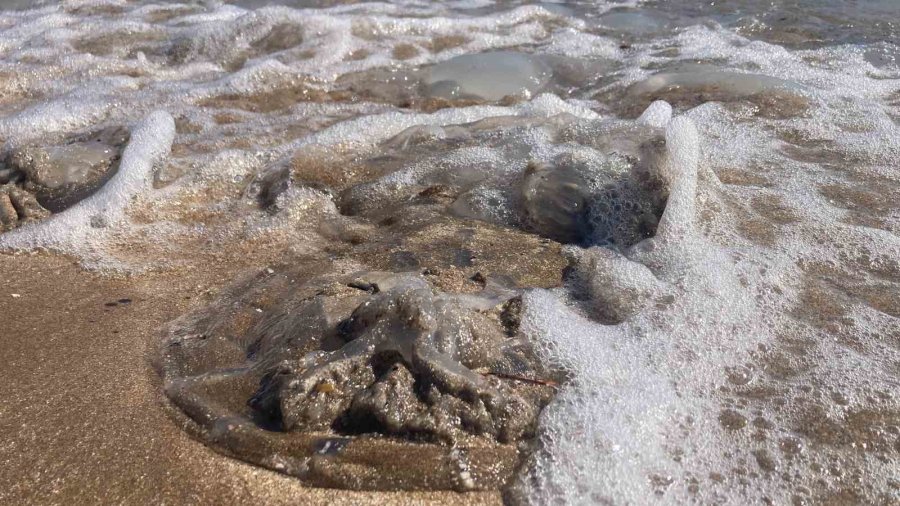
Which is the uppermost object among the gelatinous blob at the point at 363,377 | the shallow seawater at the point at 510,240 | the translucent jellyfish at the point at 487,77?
the gelatinous blob at the point at 363,377

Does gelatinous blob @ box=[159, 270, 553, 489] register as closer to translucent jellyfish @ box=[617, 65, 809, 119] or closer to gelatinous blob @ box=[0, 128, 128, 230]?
gelatinous blob @ box=[0, 128, 128, 230]

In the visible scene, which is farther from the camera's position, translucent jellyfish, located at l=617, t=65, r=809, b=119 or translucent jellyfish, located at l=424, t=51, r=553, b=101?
translucent jellyfish, located at l=424, t=51, r=553, b=101

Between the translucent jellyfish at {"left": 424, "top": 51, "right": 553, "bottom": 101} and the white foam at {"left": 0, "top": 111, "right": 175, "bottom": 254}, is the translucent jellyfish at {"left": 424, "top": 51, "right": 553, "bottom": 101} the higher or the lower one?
the lower one

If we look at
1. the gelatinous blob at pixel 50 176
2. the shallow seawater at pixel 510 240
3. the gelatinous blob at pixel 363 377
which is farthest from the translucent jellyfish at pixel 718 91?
the gelatinous blob at pixel 50 176

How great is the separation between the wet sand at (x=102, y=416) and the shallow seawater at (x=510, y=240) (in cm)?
7

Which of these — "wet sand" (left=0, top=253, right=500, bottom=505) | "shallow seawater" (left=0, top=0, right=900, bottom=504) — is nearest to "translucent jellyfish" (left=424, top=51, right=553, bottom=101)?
"shallow seawater" (left=0, top=0, right=900, bottom=504)

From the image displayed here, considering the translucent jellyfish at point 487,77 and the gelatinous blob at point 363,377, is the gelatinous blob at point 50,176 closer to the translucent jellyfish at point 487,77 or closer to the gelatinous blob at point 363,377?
the gelatinous blob at point 363,377

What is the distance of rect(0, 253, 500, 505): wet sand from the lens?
1.46 meters

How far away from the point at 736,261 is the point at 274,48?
393 centimetres

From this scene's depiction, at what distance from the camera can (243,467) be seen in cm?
153

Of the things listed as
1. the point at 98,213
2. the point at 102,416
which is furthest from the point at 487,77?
the point at 102,416

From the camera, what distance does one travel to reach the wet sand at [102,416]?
146cm

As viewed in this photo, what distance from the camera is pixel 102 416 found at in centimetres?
167

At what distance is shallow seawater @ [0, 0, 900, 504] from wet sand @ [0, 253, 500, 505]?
0.22 feet
